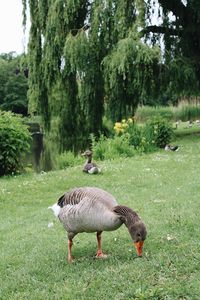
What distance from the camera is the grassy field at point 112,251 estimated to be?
4.43 m

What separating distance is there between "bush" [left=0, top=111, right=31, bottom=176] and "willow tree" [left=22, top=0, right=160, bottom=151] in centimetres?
454

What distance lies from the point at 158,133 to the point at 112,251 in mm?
11550

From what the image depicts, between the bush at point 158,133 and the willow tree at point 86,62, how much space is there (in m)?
1.50

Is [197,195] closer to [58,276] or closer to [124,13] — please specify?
[58,276]

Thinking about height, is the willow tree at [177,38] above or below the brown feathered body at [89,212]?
above

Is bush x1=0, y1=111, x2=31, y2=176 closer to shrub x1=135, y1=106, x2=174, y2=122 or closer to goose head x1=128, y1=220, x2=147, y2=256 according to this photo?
goose head x1=128, y1=220, x2=147, y2=256

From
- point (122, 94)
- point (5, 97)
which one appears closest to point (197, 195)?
point (122, 94)

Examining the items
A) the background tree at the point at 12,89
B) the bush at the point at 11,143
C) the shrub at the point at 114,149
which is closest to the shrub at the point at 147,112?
the shrub at the point at 114,149

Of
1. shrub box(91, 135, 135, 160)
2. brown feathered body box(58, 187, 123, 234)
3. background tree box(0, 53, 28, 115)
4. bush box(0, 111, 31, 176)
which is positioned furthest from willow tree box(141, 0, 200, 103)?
background tree box(0, 53, 28, 115)

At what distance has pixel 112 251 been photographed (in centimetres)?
548

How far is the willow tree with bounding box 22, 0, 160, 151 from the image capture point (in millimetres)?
16734

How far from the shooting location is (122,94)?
17.8 meters

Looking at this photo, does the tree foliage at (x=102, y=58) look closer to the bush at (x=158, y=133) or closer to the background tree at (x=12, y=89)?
the bush at (x=158, y=133)

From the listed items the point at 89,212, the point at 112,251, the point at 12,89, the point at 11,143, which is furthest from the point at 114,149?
the point at 12,89
